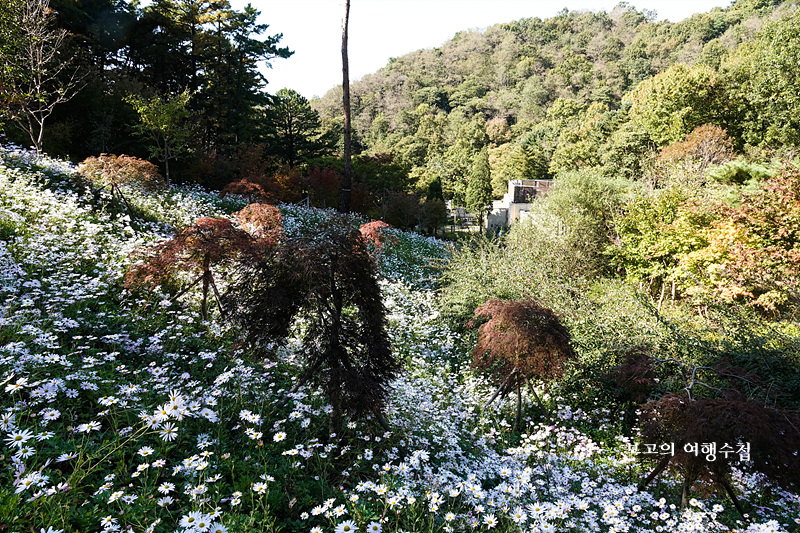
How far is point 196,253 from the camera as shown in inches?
188

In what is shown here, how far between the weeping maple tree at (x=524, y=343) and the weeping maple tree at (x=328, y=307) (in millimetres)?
1713

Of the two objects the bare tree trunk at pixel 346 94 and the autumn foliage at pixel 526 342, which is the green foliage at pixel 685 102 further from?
the autumn foliage at pixel 526 342

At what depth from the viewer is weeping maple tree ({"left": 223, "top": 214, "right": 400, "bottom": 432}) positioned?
304cm

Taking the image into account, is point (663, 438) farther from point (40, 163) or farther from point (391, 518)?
Answer: point (40, 163)

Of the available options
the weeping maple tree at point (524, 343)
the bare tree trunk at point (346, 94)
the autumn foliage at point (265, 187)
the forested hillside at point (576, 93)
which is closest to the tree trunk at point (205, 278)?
the weeping maple tree at point (524, 343)

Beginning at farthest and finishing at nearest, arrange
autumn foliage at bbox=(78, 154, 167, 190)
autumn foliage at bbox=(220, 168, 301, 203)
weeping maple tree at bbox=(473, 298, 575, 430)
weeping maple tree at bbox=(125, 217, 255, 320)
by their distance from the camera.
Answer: autumn foliage at bbox=(220, 168, 301, 203), autumn foliage at bbox=(78, 154, 167, 190), weeping maple tree at bbox=(125, 217, 255, 320), weeping maple tree at bbox=(473, 298, 575, 430)

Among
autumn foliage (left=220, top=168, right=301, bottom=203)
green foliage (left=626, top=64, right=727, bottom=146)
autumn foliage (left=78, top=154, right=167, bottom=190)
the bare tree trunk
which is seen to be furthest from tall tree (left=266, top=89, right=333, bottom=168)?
green foliage (left=626, top=64, right=727, bottom=146)

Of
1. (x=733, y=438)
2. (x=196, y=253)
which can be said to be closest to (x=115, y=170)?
(x=196, y=253)

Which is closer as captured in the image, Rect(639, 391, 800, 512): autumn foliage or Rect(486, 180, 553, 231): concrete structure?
Rect(639, 391, 800, 512): autumn foliage

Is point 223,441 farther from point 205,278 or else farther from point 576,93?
point 576,93

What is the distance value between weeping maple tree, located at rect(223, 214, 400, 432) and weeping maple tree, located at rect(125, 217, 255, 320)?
1.55 metres

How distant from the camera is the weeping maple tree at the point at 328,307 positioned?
3045mm

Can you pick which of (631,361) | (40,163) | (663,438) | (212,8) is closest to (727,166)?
(631,361)

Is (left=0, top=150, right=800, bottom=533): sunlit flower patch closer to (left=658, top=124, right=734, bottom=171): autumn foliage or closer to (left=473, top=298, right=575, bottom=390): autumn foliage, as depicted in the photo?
(left=473, top=298, right=575, bottom=390): autumn foliage
